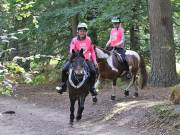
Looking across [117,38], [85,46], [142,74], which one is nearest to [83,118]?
[85,46]

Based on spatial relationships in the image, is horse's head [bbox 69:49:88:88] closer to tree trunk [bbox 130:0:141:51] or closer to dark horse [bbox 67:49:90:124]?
dark horse [bbox 67:49:90:124]

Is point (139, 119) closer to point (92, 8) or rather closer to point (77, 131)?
point (77, 131)

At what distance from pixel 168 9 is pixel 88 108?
532cm

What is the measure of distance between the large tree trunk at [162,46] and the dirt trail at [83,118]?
1.98 meters

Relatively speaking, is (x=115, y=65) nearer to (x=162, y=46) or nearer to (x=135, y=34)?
(x=162, y=46)

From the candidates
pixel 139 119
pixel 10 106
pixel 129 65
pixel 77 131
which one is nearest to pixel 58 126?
pixel 77 131

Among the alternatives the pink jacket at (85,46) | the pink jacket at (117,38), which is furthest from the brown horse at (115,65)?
the pink jacket at (85,46)

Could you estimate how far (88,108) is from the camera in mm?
14281

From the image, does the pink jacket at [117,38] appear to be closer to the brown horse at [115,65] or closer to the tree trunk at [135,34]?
the brown horse at [115,65]

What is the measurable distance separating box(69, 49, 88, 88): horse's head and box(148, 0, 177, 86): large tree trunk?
6.31 m

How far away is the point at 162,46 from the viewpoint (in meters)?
17.1

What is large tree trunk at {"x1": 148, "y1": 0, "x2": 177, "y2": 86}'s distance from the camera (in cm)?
1695

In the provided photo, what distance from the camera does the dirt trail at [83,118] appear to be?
10.9 meters

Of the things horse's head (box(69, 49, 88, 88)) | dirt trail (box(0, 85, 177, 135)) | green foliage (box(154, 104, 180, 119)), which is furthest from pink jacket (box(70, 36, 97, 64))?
green foliage (box(154, 104, 180, 119))
